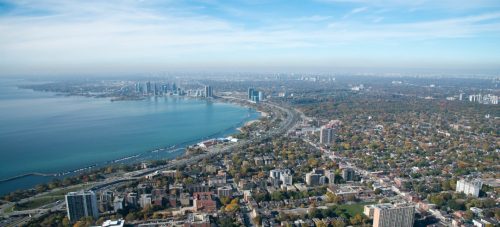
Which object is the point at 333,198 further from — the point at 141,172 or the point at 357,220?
the point at 141,172

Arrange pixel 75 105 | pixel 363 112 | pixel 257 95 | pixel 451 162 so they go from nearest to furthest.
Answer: pixel 451 162
pixel 363 112
pixel 75 105
pixel 257 95

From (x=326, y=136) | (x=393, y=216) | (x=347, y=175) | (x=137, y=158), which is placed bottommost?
(x=137, y=158)

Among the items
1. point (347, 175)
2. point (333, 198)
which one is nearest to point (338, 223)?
point (333, 198)

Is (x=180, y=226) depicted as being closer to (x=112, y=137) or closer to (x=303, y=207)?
(x=303, y=207)

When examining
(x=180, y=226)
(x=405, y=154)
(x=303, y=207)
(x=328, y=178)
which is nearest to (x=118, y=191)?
(x=180, y=226)

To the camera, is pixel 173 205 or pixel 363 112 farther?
pixel 363 112

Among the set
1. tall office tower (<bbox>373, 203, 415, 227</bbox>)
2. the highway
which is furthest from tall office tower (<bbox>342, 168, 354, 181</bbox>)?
the highway
